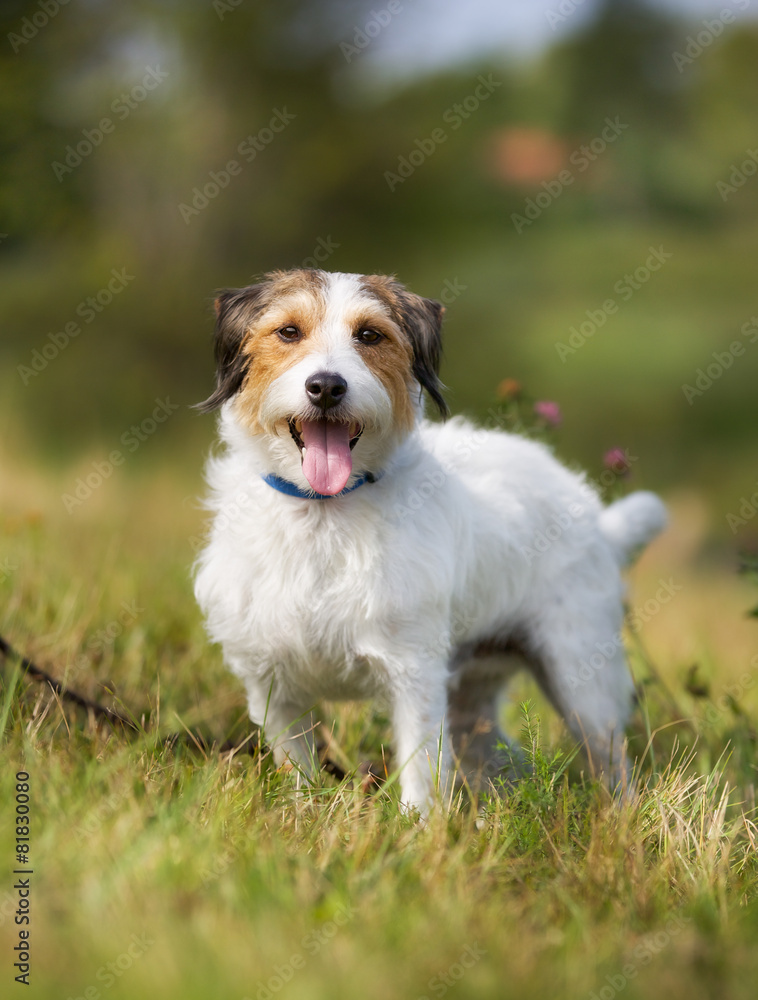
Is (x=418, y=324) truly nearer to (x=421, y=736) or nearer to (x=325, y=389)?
(x=325, y=389)

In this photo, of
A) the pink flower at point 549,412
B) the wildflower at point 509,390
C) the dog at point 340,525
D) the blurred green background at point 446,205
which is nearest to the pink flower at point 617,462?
the pink flower at point 549,412

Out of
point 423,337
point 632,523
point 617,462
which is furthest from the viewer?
point 632,523

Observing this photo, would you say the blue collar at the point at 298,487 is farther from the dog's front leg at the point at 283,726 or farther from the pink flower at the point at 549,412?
the pink flower at the point at 549,412

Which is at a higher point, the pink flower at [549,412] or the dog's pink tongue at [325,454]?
the pink flower at [549,412]

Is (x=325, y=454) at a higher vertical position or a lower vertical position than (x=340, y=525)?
higher

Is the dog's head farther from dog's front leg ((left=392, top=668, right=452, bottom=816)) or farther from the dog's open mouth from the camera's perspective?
dog's front leg ((left=392, top=668, right=452, bottom=816))

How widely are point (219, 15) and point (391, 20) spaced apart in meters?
4.55

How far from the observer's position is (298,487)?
3688 millimetres

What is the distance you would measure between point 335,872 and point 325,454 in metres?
1.39

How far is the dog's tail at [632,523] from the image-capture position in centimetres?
479

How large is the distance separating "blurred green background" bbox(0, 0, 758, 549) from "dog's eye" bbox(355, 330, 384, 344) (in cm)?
1347

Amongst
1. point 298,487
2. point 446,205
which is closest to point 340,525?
point 298,487

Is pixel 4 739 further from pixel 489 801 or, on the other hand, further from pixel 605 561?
pixel 605 561

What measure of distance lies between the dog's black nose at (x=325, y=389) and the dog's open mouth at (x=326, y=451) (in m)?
0.16
